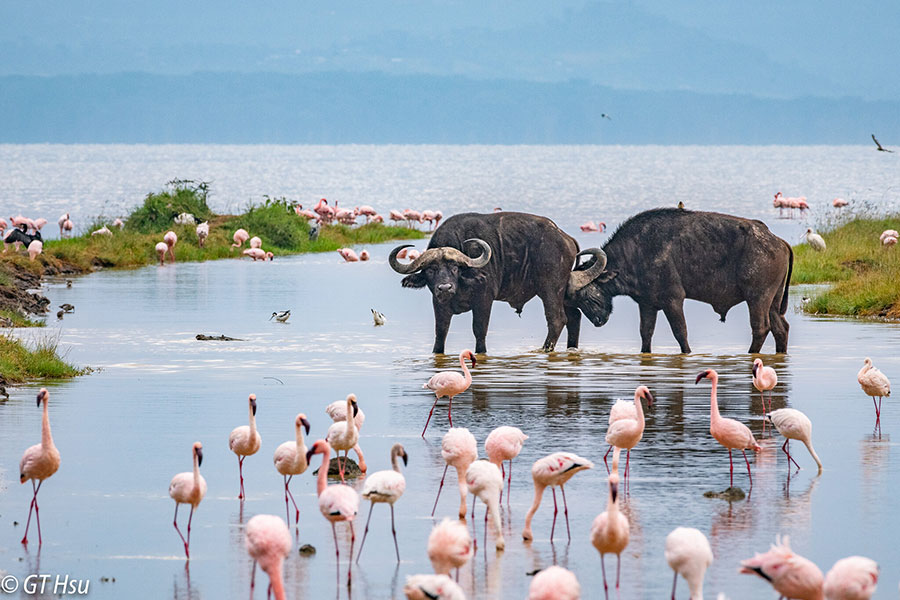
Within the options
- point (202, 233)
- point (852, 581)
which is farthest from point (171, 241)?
point (852, 581)

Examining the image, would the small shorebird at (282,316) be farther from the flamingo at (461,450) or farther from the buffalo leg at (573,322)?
the flamingo at (461,450)

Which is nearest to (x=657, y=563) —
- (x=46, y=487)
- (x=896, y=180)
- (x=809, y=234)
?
(x=46, y=487)

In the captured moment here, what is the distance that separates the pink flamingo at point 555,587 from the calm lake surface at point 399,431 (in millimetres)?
1192

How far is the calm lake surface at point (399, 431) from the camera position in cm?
980

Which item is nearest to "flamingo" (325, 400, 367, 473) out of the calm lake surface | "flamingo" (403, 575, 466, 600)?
the calm lake surface

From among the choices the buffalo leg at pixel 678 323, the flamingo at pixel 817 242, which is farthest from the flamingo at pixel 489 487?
the flamingo at pixel 817 242

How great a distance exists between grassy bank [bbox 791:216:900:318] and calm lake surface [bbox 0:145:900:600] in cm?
90

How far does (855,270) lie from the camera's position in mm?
30484

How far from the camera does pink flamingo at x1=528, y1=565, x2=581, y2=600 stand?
25.6ft

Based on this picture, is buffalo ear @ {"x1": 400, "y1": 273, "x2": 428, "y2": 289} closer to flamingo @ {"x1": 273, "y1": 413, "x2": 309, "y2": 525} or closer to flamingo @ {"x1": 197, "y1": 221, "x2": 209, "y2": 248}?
flamingo @ {"x1": 273, "y1": 413, "x2": 309, "y2": 525}

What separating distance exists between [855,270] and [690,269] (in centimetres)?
1081

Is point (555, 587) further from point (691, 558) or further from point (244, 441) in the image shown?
point (244, 441)

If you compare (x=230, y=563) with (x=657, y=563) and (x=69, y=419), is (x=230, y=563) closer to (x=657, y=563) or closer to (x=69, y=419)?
(x=657, y=563)

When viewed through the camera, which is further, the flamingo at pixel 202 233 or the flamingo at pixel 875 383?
the flamingo at pixel 202 233
